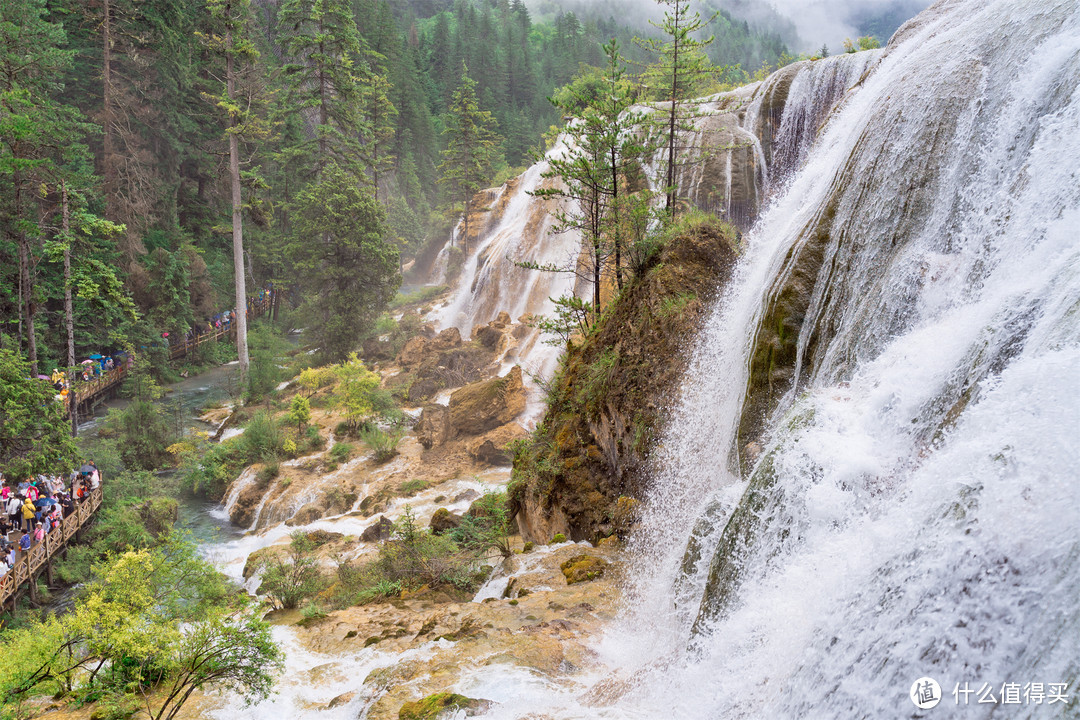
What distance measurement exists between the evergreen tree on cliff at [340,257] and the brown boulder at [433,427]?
936 cm

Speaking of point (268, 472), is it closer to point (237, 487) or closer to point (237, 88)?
point (237, 487)

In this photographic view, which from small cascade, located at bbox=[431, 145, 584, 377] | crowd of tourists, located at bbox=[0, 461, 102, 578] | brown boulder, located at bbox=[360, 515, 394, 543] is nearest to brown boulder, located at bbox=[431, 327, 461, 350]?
small cascade, located at bbox=[431, 145, 584, 377]

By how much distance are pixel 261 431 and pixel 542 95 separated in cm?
5619

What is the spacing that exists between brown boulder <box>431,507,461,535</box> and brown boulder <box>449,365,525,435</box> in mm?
5779

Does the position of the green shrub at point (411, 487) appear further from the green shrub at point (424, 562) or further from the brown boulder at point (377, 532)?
the green shrub at point (424, 562)

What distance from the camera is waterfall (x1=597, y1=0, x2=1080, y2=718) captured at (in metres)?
3.01

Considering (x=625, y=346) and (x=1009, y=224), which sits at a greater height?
(x=1009, y=224)

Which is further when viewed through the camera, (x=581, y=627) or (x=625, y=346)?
(x=625, y=346)

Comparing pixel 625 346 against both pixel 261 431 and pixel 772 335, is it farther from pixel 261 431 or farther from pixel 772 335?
pixel 261 431

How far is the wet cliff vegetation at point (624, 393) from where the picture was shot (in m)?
9.27

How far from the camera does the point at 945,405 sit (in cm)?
436

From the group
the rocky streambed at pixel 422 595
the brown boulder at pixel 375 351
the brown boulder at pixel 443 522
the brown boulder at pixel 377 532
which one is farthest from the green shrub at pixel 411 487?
the brown boulder at pixel 375 351

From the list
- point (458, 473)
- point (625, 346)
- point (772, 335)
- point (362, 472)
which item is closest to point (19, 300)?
point (362, 472)

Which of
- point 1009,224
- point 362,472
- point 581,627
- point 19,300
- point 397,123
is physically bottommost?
point 362,472
